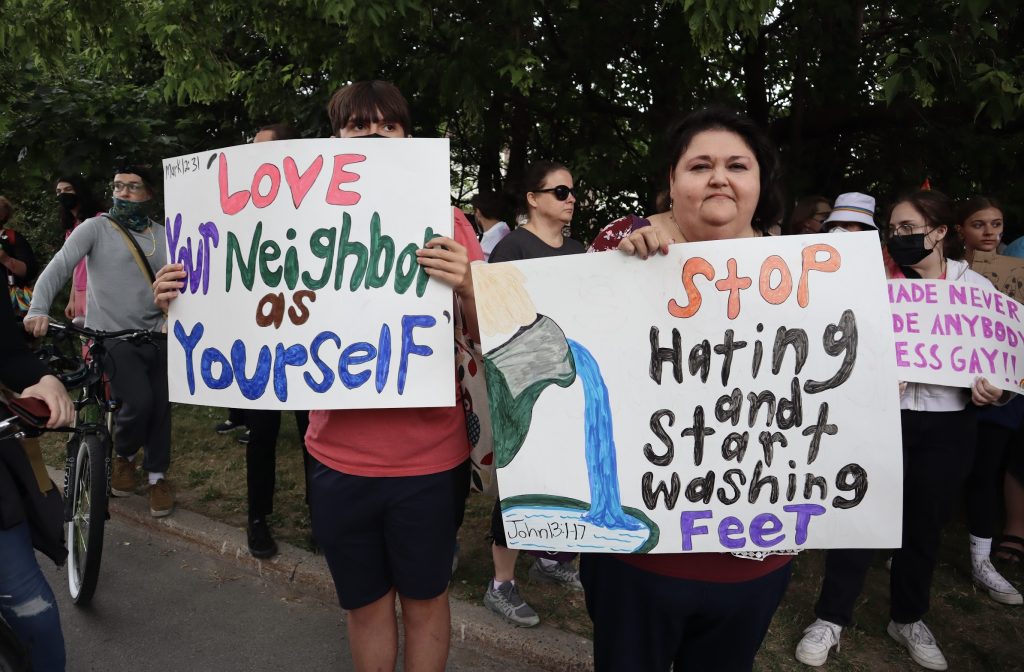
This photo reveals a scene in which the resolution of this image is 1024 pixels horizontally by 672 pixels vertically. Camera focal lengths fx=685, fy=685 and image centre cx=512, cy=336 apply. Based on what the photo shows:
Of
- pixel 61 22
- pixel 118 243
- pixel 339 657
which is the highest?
pixel 61 22

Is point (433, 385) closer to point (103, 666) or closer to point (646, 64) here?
point (103, 666)

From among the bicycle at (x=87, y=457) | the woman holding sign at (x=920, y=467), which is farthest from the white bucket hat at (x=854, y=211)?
the bicycle at (x=87, y=457)

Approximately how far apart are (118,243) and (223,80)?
1642mm

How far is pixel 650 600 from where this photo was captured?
62.2 inches

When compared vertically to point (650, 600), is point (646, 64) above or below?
above

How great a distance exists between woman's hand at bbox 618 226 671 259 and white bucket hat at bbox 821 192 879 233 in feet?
6.75

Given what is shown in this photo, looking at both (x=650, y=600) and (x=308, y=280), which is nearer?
(x=650, y=600)

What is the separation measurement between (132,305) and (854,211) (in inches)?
156

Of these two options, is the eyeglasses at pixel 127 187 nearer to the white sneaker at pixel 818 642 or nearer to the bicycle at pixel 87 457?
the bicycle at pixel 87 457

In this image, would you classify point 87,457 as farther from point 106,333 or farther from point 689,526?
point 689,526

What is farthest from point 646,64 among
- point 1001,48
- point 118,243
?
point 118,243

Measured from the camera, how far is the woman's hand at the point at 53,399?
1850mm

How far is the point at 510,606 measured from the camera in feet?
10.1

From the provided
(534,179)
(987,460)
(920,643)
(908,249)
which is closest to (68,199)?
(534,179)
